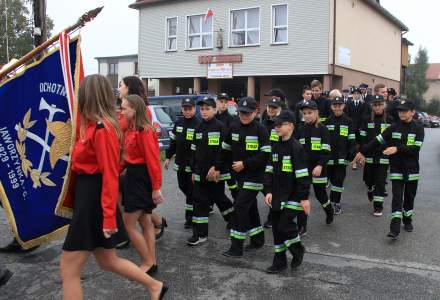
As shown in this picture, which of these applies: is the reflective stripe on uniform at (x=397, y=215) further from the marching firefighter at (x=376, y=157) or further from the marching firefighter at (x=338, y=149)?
the marching firefighter at (x=338, y=149)

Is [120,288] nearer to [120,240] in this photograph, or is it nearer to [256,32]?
[120,240]

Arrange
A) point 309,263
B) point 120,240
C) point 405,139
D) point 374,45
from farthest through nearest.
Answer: point 374,45 → point 405,139 → point 309,263 → point 120,240

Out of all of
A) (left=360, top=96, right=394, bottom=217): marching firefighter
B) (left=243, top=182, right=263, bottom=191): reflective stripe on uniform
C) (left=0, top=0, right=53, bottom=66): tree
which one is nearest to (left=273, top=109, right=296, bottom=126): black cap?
(left=243, top=182, right=263, bottom=191): reflective stripe on uniform

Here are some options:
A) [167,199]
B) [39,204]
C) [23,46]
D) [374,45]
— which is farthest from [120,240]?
[23,46]

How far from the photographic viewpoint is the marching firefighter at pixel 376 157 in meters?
7.11

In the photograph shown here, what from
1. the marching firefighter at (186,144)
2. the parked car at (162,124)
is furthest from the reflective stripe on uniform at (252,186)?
the parked car at (162,124)

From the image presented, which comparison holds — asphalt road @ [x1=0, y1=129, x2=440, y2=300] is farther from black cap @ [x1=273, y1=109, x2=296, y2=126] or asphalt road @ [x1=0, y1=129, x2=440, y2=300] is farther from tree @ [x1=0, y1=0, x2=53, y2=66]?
tree @ [x1=0, y1=0, x2=53, y2=66]

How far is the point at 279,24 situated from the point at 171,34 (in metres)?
6.45

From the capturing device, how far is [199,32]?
24797mm

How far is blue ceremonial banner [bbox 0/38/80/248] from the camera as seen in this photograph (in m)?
3.87

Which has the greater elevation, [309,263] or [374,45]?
[374,45]

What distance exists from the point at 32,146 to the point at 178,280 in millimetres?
1864

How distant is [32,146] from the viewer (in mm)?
3902

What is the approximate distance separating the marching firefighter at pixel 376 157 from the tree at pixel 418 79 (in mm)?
59128
